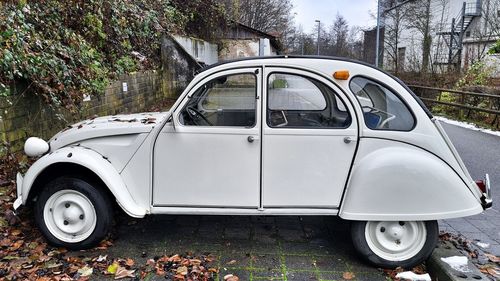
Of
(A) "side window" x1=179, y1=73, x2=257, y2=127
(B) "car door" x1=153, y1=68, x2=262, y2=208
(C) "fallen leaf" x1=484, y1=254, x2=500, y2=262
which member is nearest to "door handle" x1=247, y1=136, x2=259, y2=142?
(B) "car door" x1=153, y1=68, x2=262, y2=208

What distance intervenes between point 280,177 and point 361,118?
897mm

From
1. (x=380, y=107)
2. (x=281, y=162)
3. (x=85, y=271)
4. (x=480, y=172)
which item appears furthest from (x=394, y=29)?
(x=85, y=271)

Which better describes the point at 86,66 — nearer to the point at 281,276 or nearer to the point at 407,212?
the point at 281,276

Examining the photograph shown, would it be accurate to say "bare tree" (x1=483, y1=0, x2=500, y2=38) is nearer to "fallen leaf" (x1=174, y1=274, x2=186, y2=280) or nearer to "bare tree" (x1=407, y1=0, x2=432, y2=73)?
"bare tree" (x1=407, y1=0, x2=432, y2=73)

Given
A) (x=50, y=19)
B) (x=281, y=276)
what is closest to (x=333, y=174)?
(x=281, y=276)

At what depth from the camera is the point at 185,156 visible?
148 inches

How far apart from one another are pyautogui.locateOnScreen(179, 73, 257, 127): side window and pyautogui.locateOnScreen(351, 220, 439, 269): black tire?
1.41 metres

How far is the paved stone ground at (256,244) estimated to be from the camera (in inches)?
146

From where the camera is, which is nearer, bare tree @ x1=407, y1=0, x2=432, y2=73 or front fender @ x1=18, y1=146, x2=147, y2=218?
front fender @ x1=18, y1=146, x2=147, y2=218

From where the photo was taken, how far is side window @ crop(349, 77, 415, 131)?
3.68m

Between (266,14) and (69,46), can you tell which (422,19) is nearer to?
(266,14)

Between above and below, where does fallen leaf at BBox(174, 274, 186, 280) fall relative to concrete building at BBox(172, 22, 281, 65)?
below

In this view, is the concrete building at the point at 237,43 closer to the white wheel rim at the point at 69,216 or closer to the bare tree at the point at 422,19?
the bare tree at the point at 422,19

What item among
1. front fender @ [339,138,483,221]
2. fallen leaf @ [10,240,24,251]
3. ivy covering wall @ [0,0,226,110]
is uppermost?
ivy covering wall @ [0,0,226,110]
